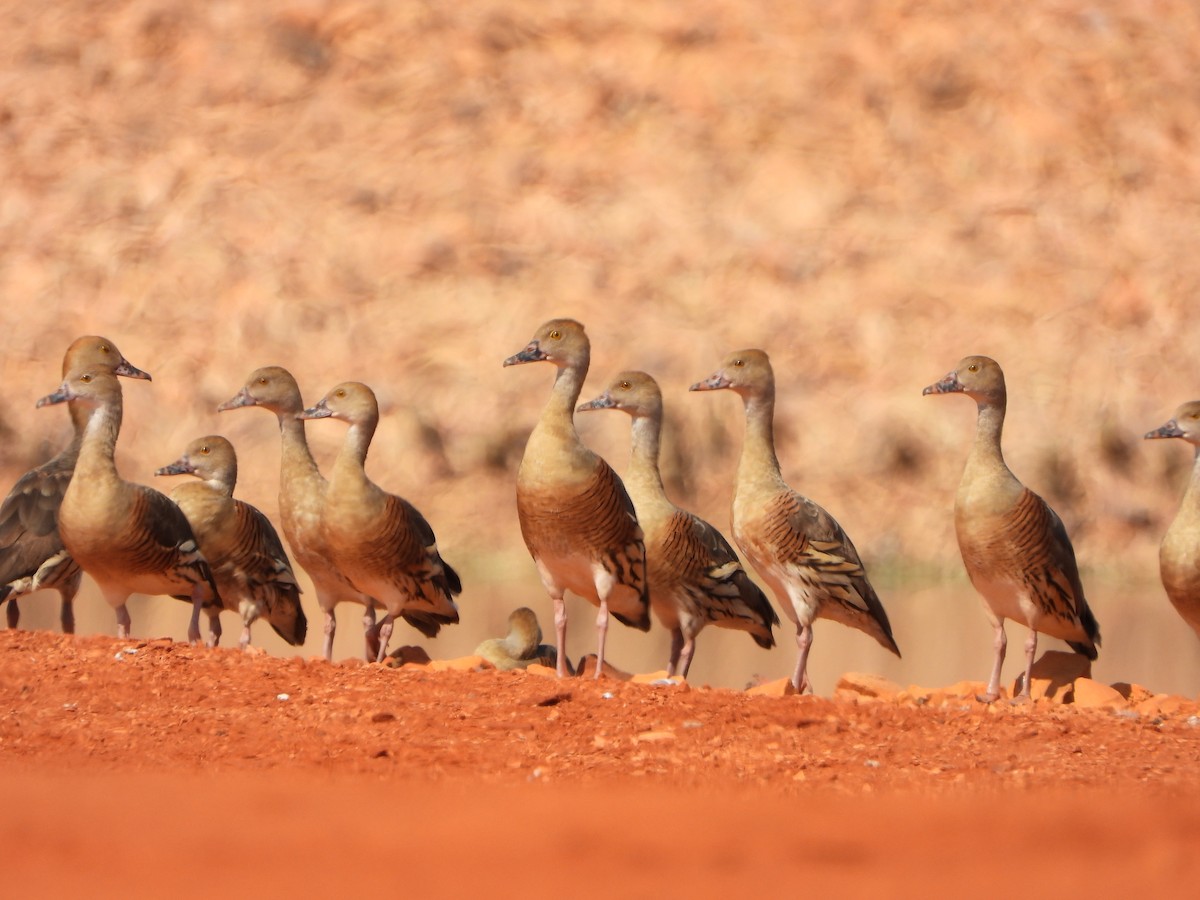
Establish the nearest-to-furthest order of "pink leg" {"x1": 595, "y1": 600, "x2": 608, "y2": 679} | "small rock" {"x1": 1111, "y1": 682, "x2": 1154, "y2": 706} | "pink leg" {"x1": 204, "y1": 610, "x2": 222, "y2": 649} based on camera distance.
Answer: "pink leg" {"x1": 595, "y1": 600, "x2": 608, "y2": 679} → "small rock" {"x1": 1111, "y1": 682, "x2": 1154, "y2": 706} → "pink leg" {"x1": 204, "y1": 610, "x2": 222, "y2": 649}

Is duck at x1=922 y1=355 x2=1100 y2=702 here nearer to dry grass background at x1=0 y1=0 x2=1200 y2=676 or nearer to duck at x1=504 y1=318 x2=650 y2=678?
duck at x1=504 y1=318 x2=650 y2=678

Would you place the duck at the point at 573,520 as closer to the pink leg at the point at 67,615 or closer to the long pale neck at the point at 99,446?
the long pale neck at the point at 99,446

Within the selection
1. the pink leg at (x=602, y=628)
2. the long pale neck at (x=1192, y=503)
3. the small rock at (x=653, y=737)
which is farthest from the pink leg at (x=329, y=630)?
the long pale neck at (x=1192, y=503)

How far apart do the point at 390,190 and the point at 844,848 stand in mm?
18311

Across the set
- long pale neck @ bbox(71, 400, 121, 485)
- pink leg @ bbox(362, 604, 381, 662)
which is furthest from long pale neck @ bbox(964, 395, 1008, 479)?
long pale neck @ bbox(71, 400, 121, 485)

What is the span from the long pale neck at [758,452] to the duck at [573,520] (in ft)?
2.60

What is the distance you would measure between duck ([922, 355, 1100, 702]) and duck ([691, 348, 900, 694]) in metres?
0.67

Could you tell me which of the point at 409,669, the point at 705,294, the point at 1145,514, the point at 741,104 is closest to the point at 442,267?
the point at 705,294

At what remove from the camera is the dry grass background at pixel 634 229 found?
19.5 m

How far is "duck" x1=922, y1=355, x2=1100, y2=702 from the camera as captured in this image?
9352 millimetres

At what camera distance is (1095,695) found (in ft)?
30.5

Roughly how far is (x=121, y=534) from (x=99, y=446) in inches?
23.3

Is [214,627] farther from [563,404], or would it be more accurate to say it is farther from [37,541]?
[563,404]

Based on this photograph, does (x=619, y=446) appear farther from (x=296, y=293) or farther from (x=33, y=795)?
(x=33, y=795)
